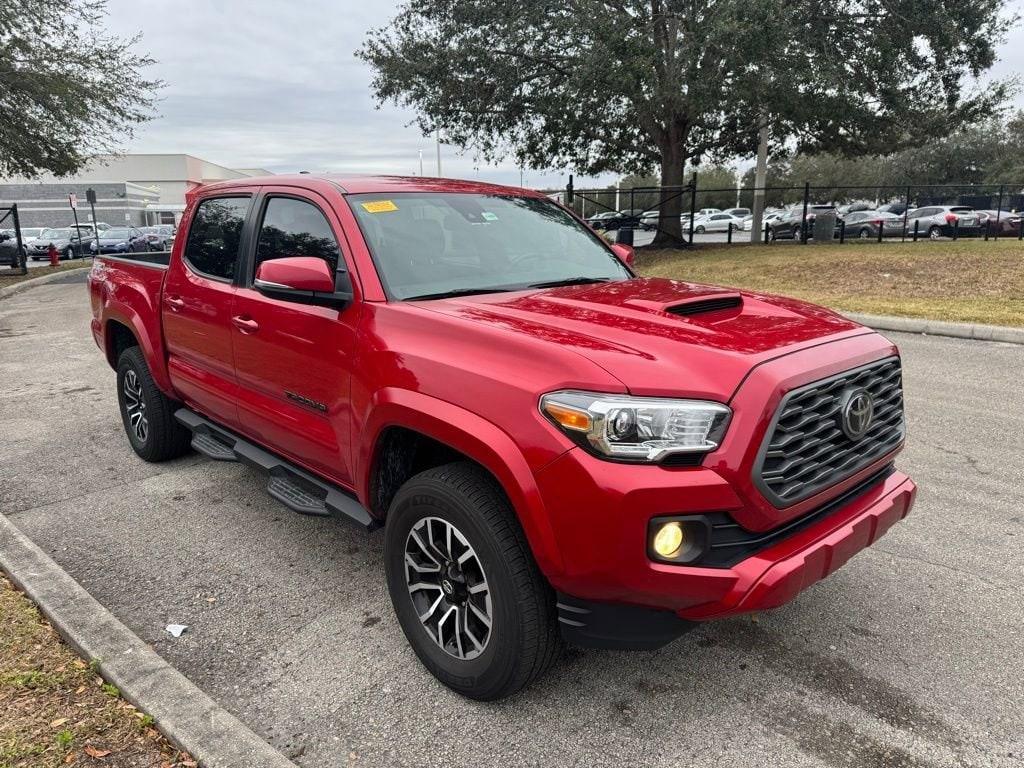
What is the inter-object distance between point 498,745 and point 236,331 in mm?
2399

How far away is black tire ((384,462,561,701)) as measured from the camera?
2.38m

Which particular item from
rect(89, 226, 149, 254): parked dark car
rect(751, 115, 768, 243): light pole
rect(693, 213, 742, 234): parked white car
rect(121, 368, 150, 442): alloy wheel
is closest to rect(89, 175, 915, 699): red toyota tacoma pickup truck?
rect(121, 368, 150, 442): alloy wheel

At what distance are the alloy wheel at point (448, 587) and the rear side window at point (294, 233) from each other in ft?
4.25

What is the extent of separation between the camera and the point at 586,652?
2982mm

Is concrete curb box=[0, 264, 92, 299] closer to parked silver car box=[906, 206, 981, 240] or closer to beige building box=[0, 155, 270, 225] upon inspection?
parked silver car box=[906, 206, 981, 240]

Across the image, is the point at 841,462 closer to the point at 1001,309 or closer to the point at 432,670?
the point at 432,670

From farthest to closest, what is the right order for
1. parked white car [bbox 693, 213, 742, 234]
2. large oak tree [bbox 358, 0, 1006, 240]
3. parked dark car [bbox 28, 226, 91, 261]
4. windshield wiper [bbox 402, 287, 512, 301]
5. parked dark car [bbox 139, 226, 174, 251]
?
parked white car [bbox 693, 213, 742, 234], parked dark car [bbox 139, 226, 174, 251], parked dark car [bbox 28, 226, 91, 261], large oak tree [bbox 358, 0, 1006, 240], windshield wiper [bbox 402, 287, 512, 301]

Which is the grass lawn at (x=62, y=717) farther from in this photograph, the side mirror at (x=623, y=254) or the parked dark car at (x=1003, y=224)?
the parked dark car at (x=1003, y=224)

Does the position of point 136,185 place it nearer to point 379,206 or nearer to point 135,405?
point 135,405

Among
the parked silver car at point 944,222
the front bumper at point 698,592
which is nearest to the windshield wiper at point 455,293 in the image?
the front bumper at point 698,592

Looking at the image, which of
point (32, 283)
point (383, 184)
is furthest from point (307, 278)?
point (32, 283)

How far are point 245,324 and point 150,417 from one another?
1.84 metres

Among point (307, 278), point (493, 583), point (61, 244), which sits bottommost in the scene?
point (493, 583)

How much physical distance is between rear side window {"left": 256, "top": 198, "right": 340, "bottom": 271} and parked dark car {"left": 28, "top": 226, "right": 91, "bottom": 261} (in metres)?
33.9
